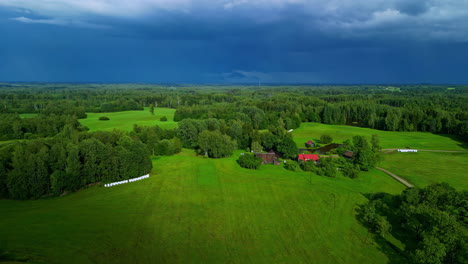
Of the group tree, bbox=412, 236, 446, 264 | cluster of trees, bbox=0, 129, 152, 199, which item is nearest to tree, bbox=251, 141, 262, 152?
cluster of trees, bbox=0, 129, 152, 199

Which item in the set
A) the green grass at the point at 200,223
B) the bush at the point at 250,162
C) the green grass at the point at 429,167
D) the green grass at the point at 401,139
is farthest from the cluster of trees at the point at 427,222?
the green grass at the point at 401,139

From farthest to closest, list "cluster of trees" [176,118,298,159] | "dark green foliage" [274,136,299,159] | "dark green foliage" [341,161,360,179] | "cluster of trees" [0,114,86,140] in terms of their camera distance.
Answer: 1. "cluster of trees" [0,114,86,140]
2. "cluster of trees" [176,118,298,159]
3. "dark green foliage" [274,136,299,159]
4. "dark green foliage" [341,161,360,179]

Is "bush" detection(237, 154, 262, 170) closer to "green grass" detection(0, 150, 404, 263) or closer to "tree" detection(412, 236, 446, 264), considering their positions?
"green grass" detection(0, 150, 404, 263)

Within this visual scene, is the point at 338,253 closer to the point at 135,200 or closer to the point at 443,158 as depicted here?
the point at 135,200

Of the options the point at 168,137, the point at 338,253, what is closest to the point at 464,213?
the point at 338,253

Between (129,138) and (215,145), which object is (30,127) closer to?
(129,138)
